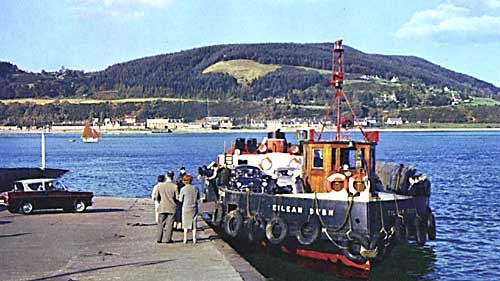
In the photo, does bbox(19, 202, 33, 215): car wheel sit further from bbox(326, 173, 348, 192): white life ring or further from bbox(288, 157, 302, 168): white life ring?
bbox(326, 173, 348, 192): white life ring

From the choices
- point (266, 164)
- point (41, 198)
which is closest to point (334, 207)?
point (41, 198)

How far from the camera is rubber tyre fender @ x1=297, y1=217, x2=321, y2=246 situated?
70.5 ft

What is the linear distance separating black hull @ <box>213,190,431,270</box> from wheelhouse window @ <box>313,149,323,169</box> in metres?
2.00

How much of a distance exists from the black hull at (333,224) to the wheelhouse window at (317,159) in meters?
2.00

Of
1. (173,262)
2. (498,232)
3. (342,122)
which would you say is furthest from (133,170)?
(173,262)

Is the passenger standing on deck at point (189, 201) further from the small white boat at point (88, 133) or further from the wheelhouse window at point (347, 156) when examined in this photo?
the small white boat at point (88, 133)

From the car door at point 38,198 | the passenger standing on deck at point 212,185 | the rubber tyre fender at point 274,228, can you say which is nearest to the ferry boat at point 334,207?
the rubber tyre fender at point 274,228

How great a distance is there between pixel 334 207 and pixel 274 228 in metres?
2.39

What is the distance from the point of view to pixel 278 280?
22250 millimetres

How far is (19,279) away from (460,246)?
18539 millimetres

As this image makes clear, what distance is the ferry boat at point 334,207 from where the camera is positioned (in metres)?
20.7

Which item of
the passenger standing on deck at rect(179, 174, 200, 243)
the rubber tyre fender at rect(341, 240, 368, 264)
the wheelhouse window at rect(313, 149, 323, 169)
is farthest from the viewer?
the wheelhouse window at rect(313, 149, 323, 169)

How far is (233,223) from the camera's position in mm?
24469

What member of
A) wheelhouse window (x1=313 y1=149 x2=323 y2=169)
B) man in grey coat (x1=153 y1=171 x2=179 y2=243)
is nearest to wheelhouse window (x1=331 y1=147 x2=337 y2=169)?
wheelhouse window (x1=313 y1=149 x2=323 y2=169)
